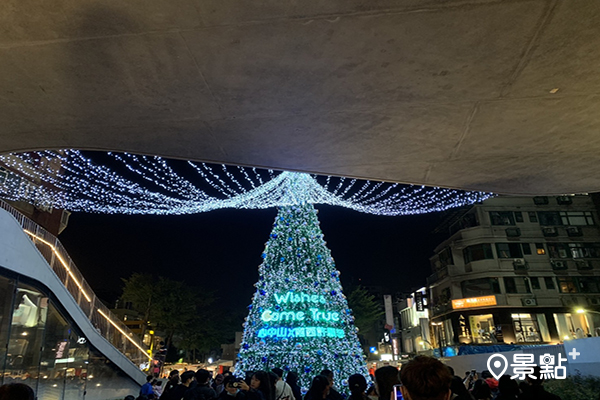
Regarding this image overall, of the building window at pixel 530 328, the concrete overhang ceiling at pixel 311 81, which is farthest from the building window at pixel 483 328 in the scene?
the concrete overhang ceiling at pixel 311 81

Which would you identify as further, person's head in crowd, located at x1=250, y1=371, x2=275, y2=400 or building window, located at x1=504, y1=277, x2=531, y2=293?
→ building window, located at x1=504, y1=277, x2=531, y2=293

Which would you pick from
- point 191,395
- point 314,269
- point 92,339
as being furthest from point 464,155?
point 92,339

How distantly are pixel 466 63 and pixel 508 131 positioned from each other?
1541mm

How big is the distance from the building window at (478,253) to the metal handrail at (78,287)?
82.7 feet

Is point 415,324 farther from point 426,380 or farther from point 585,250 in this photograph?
point 426,380

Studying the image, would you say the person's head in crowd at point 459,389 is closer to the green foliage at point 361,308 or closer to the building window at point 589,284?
the green foliage at point 361,308

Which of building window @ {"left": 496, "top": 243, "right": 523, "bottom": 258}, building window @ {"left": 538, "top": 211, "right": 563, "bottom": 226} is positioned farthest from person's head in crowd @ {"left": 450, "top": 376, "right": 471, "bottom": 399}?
building window @ {"left": 538, "top": 211, "right": 563, "bottom": 226}

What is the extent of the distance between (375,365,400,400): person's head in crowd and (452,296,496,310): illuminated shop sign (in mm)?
27652

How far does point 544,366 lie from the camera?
38.4 feet

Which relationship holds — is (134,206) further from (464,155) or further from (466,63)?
(466,63)

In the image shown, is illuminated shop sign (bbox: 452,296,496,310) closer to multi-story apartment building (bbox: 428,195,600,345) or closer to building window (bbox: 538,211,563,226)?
multi-story apartment building (bbox: 428,195,600,345)

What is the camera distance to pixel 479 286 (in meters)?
30.3

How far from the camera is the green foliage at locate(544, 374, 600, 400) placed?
24.2 feet

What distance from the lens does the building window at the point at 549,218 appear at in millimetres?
30234
